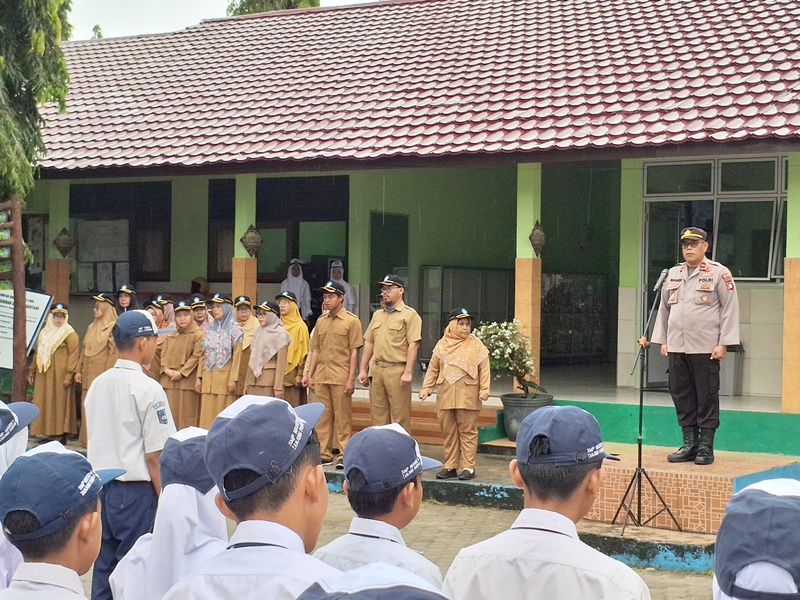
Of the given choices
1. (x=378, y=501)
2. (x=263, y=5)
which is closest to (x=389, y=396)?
(x=378, y=501)

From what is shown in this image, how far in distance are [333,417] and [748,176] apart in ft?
17.7

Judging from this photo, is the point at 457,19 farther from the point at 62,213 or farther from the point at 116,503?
the point at 116,503

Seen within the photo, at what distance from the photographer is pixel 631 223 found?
491 inches

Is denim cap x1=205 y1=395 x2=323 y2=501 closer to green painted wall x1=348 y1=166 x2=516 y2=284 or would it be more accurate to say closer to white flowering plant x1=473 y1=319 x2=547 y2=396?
white flowering plant x1=473 y1=319 x2=547 y2=396

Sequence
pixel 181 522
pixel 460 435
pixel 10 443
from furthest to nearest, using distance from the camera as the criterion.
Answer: pixel 460 435
pixel 10 443
pixel 181 522

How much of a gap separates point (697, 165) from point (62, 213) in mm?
8726

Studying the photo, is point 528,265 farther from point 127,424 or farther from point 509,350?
point 127,424

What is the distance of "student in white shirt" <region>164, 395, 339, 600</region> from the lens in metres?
2.25

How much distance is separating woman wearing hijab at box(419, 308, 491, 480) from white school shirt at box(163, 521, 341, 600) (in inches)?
299

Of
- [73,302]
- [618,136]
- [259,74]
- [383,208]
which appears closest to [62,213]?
[73,302]

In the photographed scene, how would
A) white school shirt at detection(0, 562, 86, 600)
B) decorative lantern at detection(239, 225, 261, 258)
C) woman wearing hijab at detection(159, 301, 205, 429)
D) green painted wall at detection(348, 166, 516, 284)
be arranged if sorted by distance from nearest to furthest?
white school shirt at detection(0, 562, 86, 600)
woman wearing hijab at detection(159, 301, 205, 429)
decorative lantern at detection(239, 225, 261, 258)
green painted wall at detection(348, 166, 516, 284)

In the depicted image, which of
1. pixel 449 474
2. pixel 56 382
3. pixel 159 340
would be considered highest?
pixel 159 340

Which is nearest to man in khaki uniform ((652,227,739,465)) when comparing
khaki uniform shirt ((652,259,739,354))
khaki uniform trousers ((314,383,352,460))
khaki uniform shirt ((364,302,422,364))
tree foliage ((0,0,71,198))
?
khaki uniform shirt ((652,259,739,354))

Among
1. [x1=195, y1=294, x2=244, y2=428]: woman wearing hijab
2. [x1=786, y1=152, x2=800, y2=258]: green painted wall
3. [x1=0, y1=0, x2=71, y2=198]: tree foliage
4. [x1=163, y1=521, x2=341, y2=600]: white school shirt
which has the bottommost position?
[x1=195, y1=294, x2=244, y2=428]: woman wearing hijab
